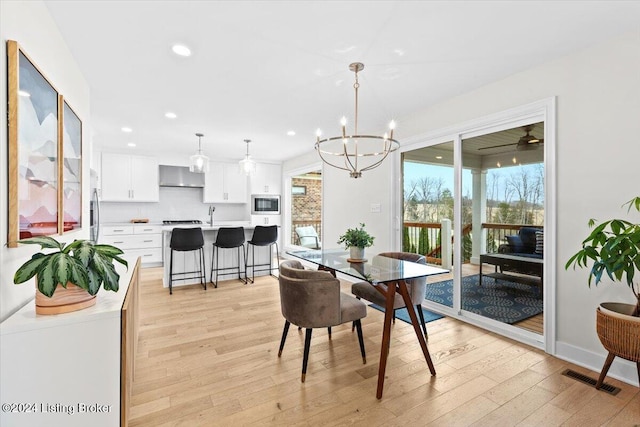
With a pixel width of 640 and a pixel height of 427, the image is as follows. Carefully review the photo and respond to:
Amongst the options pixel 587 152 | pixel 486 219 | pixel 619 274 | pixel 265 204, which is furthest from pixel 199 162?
pixel 619 274

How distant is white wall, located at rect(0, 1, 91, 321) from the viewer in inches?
53.4

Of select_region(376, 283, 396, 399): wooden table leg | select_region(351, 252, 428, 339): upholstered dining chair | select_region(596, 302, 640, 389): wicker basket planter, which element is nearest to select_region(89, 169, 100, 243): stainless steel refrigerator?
select_region(351, 252, 428, 339): upholstered dining chair

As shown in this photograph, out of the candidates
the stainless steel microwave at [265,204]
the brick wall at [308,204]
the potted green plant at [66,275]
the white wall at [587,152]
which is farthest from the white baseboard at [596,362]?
the brick wall at [308,204]

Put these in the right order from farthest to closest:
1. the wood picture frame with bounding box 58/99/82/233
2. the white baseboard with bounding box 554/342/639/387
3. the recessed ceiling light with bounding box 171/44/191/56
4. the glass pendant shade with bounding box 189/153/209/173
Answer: the glass pendant shade with bounding box 189/153/209/173 < the recessed ceiling light with bounding box 171/44/191/56 < the white baseboard with bounding box 554/342/639/387 < the wood picture frame with bounding box 58/99/82/233

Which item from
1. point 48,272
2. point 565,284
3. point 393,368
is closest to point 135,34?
point 48,272

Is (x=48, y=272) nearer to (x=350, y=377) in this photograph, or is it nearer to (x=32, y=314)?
(x=32, y=314)

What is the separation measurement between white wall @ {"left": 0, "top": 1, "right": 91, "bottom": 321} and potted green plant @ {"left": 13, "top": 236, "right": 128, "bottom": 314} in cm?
17

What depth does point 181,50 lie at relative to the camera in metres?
2.39

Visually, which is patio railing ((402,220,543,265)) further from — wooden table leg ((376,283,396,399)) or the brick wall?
the brick wall

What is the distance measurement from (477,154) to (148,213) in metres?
6.38

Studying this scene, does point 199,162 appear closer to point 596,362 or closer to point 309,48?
point 309,48

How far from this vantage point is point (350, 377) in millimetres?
2262

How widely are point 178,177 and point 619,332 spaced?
700 centimetres

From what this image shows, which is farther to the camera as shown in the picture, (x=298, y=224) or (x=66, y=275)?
(x=298, y=224)
